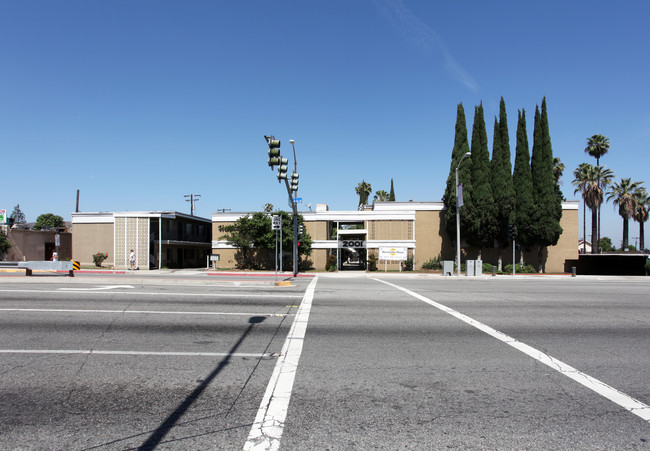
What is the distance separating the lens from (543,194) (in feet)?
109

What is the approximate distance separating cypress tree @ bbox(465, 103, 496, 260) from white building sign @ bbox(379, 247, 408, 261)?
5525 mm

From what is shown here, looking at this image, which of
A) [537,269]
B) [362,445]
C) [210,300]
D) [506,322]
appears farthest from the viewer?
[537,269]

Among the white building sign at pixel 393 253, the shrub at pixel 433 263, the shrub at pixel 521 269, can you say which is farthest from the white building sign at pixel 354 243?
the shrub at pixel 521 269

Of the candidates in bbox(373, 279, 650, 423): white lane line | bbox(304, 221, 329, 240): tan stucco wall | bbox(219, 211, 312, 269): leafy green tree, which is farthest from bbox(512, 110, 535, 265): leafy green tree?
bbox(373, 279, 650, 423): white lane line

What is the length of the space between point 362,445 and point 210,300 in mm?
9423

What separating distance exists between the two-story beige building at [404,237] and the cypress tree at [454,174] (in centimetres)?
154

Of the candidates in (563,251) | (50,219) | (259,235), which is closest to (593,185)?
(563,251)

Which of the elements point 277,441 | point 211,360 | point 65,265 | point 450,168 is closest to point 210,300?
point 211,360

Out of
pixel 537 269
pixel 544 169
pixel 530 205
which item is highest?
pixel 544 169

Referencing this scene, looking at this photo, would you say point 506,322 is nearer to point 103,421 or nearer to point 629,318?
point 629,318

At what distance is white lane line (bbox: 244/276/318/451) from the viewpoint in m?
3.64

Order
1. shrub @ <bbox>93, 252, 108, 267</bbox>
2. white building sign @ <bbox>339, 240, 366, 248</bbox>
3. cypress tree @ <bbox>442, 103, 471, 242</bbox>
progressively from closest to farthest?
1. cypress tree @ <bbox>442, 103, 471, 242</bbox>
2. shrub @ <bbox>93, 252, 108, 267</bbox>
3. white building sign @ <bbox>339, 240, 366, 248</bbox>

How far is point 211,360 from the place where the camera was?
6.06 m

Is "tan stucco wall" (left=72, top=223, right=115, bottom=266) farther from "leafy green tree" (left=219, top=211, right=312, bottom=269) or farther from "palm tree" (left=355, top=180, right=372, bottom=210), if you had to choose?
"palm tree" (left=355, top=180, right=372, bottom=210)
